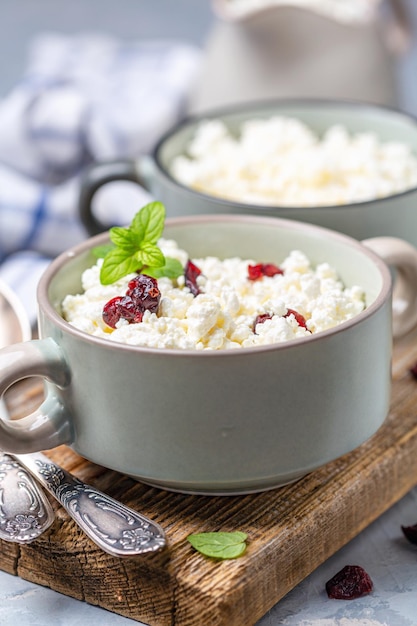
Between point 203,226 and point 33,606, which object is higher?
point 203,226

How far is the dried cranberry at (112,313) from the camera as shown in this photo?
1251 mm

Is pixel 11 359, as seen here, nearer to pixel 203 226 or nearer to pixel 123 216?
pixel 203 226

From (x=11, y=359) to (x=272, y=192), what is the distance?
2.29 feet

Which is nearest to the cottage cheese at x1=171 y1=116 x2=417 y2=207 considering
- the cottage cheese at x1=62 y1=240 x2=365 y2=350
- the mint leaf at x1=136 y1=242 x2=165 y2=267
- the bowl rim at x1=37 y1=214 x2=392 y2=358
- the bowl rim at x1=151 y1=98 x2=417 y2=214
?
the bowl rim at x1=151 y1=98 x2=417 y2=214

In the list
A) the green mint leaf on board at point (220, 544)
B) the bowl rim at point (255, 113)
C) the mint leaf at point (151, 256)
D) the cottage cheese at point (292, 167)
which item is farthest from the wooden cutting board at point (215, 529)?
the cottage cheese at point (292, 167)

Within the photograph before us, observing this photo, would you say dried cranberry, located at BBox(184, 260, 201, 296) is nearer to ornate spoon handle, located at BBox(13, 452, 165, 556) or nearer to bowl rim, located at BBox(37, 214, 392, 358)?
bowl rim, located at BBox(37, 214, 392, 358)

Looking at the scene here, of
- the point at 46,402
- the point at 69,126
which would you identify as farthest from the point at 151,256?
the point at 69,126

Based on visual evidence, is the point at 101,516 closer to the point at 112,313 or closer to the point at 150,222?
the point at 112,313

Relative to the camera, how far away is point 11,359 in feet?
3.90

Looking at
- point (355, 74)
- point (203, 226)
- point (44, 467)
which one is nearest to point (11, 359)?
point (44, 467)

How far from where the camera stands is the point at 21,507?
4.02 ft

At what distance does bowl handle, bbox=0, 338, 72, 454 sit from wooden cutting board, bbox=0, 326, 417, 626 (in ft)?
0.29

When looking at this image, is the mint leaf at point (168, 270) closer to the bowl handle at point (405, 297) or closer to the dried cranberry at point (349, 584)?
the bowl handle at point (405, 297)

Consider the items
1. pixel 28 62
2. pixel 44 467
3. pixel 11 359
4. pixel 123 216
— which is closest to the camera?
Result: pixel 11 359
